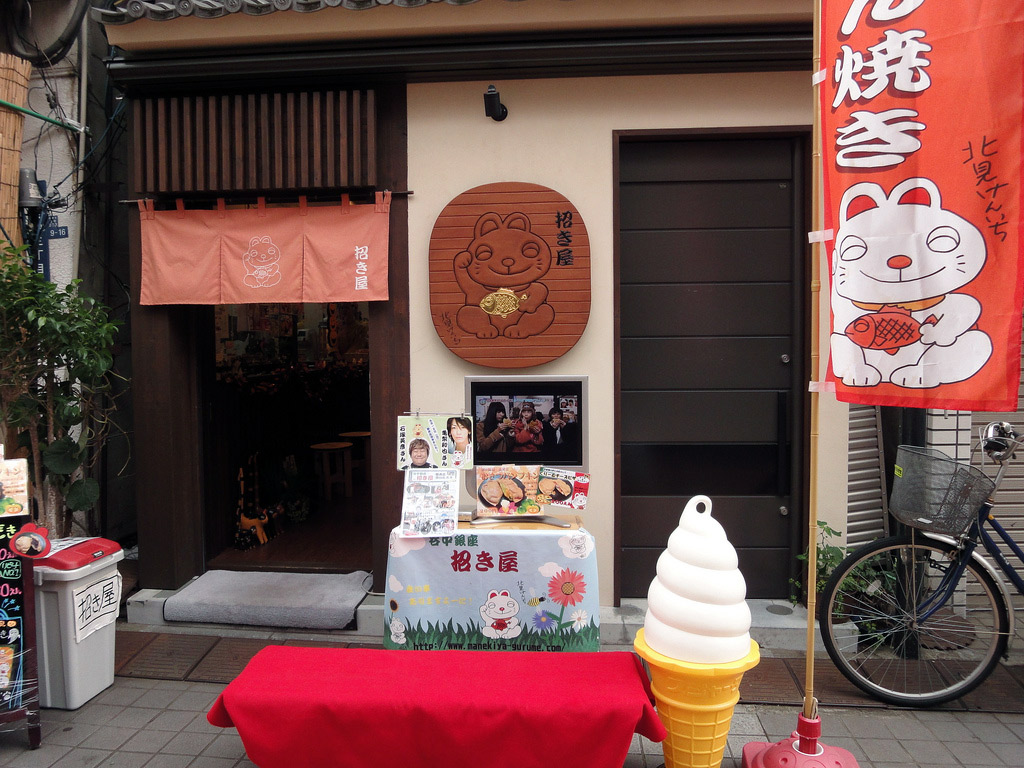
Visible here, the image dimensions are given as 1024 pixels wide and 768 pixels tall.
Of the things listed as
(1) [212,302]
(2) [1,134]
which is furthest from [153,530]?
(2) [1,134]

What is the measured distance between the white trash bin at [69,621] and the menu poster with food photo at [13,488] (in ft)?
1.57

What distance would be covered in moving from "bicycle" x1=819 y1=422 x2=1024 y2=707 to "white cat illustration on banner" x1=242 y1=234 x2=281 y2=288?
4537 millimetres

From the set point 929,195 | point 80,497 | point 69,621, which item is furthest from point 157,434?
point 929,195

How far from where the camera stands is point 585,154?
5.28 metres

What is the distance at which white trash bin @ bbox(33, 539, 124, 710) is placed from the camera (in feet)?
13.4

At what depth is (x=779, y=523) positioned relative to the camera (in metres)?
5.49

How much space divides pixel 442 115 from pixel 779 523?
13.8 ft

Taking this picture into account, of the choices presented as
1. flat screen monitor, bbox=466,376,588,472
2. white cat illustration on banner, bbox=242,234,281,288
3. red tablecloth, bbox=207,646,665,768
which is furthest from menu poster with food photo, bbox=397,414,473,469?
white cat illustration on banner, bbox=242,234,281,288

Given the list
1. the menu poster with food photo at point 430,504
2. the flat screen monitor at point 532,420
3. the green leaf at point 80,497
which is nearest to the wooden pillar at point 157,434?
the green leaf at point 80,497

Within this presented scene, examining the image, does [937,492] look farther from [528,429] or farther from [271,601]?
[271,601]

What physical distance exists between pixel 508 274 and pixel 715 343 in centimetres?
174

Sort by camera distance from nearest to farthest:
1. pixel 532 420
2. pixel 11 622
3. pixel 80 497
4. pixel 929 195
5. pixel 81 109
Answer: pixel 929 195
pixel 11 622
pixel 80 497
pixel 532 420
pixel 81 109

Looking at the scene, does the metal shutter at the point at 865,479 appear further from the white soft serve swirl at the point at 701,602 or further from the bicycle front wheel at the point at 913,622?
the white soft serve swirl at the point at 701,602

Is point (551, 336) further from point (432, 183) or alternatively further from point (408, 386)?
point (432, 183)
